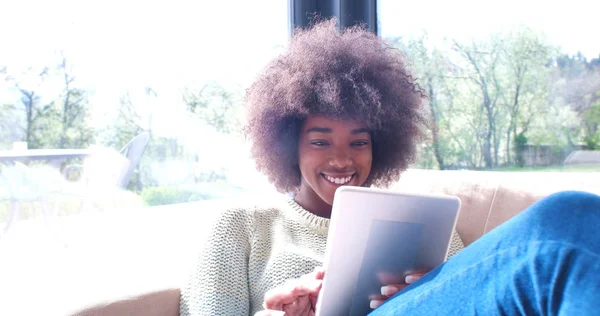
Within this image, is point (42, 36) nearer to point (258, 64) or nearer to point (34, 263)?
point (34, 263)

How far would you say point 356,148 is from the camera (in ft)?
4.42

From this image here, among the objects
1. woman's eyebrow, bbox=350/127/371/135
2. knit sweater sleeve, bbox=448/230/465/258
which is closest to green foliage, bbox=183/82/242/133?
woman's eyebrow, bbox=350/127/371/135

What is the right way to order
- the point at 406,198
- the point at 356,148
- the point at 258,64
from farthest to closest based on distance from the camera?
the point at 258,64, the point at 356,148, the point at 406,198

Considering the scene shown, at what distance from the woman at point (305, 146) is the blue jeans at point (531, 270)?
1.52 ft

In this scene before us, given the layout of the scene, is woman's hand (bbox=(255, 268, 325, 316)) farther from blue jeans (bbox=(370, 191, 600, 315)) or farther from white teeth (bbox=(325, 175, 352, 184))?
white teeth (bbox=(325, 175, 352, 184))

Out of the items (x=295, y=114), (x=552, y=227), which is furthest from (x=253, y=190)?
(x=552, y=227)

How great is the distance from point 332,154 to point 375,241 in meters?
0.39

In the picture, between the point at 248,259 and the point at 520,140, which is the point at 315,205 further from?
the point at 520,140

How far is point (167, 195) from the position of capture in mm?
1781

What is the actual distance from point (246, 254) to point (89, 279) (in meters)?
0.33

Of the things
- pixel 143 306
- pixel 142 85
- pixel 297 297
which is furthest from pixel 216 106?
pixel 297 297

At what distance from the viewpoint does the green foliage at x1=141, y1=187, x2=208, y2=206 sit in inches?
68.2

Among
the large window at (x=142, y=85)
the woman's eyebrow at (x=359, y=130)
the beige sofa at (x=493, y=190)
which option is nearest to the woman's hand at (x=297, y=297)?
the woman's eyebrow at (x=359, y=130)

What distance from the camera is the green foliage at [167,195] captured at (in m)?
1.73
